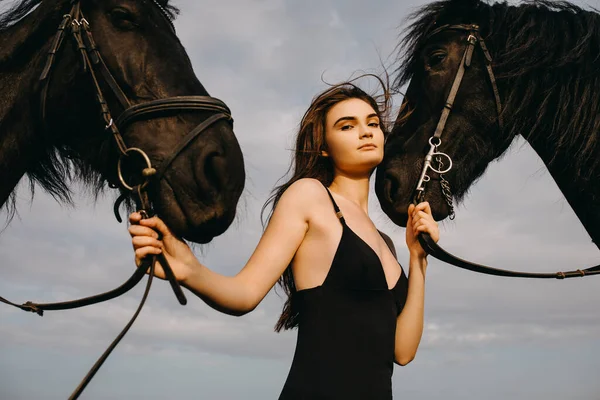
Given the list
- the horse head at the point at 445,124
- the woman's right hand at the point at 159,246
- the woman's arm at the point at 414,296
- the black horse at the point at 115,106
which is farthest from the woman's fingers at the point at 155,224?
the horse head at the point at 445,124

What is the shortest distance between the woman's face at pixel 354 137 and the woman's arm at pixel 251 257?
216 mm

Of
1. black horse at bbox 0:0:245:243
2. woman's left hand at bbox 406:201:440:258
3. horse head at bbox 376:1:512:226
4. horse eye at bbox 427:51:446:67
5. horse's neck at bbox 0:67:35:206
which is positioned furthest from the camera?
horse eye at bbox 427:51:446:67

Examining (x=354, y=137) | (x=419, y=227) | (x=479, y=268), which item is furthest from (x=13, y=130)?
(x=479, y=268)

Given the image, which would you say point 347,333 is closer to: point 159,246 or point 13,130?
point 159,246

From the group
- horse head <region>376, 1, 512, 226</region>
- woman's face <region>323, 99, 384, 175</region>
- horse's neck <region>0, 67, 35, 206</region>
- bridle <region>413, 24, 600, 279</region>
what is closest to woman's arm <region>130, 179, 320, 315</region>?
woman's face <region>323, 99, 384, 175</region>

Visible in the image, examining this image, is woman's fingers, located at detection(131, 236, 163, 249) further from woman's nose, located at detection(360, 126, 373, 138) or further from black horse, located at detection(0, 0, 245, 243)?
woman's nose, located at detection(360, 126, 373, 138)

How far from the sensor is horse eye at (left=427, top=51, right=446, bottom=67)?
12.6ft

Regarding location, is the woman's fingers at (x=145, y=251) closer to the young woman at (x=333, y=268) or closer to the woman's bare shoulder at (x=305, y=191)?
the young woman at (x=333, y=268)

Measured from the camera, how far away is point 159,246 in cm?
210

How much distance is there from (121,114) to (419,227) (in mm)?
1342

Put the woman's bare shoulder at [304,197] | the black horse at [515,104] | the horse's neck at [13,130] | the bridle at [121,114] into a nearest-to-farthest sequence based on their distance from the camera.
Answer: the bridle at [121,114], the woman's bare shoulder at [304,197], the horse's neck at [13,130], the black horse at [515,104]

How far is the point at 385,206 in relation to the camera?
A: 345 cm

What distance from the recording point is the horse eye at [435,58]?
3854 mm

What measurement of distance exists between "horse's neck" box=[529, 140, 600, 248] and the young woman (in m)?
1.21
